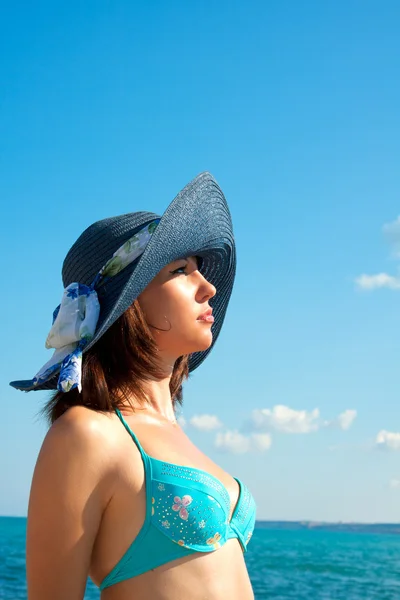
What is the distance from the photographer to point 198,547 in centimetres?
229

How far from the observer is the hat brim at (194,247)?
2.51 metres

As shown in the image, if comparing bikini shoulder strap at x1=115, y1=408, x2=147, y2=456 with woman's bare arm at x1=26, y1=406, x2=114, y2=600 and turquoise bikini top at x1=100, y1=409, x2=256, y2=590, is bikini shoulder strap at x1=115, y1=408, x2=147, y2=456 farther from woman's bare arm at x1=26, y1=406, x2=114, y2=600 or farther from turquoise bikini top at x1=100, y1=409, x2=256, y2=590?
woman's bare arm at x1=26, y1=406, x2=114, y2=600

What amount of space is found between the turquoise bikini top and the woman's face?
0.39 m

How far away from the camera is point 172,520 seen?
2.25m

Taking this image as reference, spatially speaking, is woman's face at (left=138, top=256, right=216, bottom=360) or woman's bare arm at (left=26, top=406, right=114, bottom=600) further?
woman's face at (left=138, top=256, right=216, bottom=360)

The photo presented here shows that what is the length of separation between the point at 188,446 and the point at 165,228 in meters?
0.73

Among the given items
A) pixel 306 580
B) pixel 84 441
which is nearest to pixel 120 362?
pixel 84 441

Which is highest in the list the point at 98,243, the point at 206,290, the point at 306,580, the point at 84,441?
the point at 98,243

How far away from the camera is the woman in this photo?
2.17 metres

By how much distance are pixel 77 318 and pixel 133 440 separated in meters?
0.45

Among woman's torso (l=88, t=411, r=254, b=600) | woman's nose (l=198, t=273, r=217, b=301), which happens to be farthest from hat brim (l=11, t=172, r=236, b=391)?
woman's torso (l=88, t=411, r=254, b=600)

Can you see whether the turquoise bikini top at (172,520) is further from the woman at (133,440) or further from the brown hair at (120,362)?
the brown hair at (120,362)

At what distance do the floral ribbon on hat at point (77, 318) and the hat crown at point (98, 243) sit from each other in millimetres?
38

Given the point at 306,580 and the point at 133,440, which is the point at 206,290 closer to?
the point at 133,440
